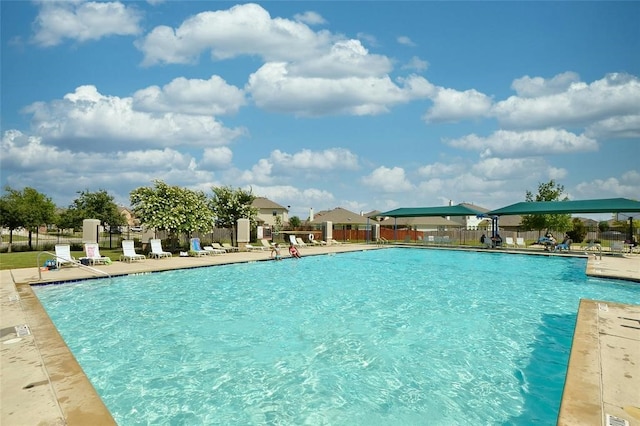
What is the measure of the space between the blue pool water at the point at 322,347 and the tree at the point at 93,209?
14.1 m

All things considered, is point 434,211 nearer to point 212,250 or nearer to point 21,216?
point 212,250

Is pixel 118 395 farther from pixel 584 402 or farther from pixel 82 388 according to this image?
pixel 584 402

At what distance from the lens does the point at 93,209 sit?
84.9 ft

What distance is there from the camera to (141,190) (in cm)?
2169

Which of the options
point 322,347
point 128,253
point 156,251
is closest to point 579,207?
point 322,347

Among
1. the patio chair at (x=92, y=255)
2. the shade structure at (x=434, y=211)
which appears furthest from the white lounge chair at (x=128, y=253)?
the shade structure at (x=434, y=211)

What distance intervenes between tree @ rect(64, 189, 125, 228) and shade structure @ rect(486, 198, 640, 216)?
26.7m

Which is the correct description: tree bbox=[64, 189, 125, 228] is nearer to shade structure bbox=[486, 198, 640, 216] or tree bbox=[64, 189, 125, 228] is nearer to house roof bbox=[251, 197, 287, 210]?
shade structure bbox=[486, 198, 640, 216]

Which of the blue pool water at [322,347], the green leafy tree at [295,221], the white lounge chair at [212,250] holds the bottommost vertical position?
the blue pool water at [322,347]

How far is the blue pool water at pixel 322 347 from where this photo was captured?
17.3ft

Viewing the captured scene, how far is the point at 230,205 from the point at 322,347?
25711mm

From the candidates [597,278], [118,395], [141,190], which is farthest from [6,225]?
[597,278]

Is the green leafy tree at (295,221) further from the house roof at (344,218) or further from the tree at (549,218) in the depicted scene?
the tree at (549,218)

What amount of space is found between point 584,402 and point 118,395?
5729 mm
